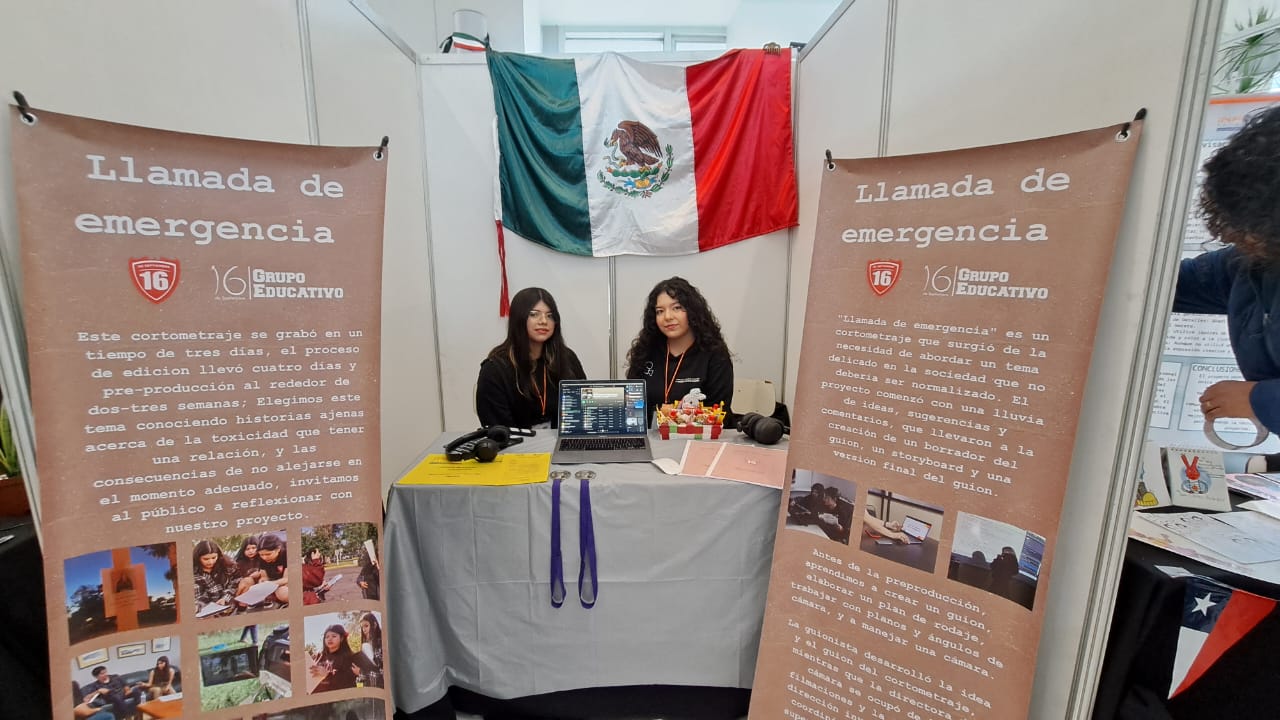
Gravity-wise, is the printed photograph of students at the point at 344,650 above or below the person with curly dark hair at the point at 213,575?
below

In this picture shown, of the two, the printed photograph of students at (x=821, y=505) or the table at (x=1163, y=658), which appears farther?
the printed photograph of students at (x=821, y=505)

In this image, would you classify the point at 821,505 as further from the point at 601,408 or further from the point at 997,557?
the point at 601,408

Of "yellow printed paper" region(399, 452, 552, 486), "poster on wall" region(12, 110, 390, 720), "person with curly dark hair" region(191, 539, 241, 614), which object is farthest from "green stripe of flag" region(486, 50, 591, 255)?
"person with curly dark hair" region(191, 539, 241, 614)

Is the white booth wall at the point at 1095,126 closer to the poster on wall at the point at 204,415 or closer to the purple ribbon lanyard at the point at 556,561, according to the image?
the purple ribbon lanyard at the point at 556,561

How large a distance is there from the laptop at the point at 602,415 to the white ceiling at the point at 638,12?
3.87 m

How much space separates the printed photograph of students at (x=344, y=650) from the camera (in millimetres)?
1068

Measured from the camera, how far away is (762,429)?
166cm

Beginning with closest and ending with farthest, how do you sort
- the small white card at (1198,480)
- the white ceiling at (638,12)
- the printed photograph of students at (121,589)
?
1. the printed photograph of students at (121,589)
2. the small white card at (1198,480)
3. the white ceiling at (638,12)

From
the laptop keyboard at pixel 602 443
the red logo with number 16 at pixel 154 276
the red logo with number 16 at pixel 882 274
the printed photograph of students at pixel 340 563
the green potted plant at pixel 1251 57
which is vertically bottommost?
the printed photograph of students at pixel 340 563

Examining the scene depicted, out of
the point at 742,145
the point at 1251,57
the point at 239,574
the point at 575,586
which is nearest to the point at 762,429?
the point at 575,586

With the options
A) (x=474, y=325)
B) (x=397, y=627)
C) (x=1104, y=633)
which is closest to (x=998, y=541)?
(x=1104, y=633)

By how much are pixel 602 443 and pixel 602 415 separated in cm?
13

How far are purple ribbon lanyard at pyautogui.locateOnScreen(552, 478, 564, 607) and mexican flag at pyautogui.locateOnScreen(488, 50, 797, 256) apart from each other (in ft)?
5.79

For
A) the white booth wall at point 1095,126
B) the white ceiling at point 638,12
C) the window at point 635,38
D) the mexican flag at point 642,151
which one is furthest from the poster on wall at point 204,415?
the window at point 635,38
